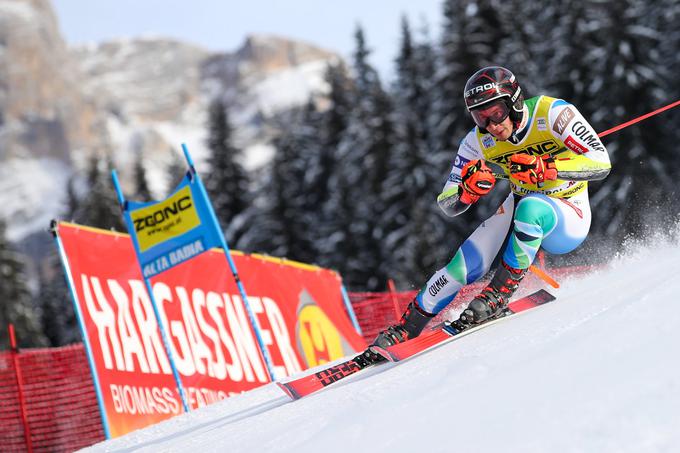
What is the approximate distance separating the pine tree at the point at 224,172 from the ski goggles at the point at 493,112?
35.3m

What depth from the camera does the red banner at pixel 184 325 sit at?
25.8ft

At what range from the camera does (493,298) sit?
5.39 metres

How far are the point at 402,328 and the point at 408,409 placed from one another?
7.92ft

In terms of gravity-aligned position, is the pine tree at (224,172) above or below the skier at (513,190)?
above

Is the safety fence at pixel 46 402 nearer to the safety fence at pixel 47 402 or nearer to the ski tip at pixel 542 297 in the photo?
the safety fence at pixel 47 402

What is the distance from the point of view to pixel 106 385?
7633 mm

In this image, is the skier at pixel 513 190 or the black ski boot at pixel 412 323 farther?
the black ski boot at pixel 412 323

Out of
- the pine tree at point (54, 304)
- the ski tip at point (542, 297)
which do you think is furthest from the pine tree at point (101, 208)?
the ski tip at point (542, 297)

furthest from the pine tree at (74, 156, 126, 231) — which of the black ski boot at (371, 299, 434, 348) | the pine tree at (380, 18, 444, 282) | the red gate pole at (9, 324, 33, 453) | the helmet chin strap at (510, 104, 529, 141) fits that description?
the helmet chin strap at (510, 104, 529, 141)

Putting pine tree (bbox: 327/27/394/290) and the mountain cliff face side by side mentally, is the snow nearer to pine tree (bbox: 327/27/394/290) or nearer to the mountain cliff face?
the mountain cliff face

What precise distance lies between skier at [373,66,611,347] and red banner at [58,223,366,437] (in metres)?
3.34

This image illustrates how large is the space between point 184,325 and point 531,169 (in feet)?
15.9

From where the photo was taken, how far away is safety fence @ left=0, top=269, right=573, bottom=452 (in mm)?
8422

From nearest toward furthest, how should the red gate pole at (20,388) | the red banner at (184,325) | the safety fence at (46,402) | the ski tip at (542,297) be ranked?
the ski tip at (542,297) < the red banner at (184,325) < the red gate pole at (20,388) < the safety fence at (46,402)
